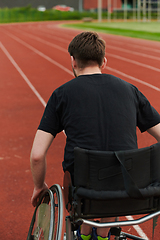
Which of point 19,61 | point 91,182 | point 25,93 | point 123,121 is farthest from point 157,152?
point 19,61

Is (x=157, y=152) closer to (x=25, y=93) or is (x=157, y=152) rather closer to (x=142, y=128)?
(x=142, y=128)

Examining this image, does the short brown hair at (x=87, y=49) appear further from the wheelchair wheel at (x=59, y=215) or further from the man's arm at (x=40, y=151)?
the wheelchair wheel at (x=59, y=215)

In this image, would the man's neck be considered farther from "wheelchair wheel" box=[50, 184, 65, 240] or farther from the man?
"wheelchair wheel" box=[50, 184, 65, 240]

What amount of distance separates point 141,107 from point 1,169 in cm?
277

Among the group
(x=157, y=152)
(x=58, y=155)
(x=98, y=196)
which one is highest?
(x=157, y=152)

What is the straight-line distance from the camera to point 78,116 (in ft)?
6.34

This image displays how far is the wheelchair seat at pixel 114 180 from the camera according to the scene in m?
1.77

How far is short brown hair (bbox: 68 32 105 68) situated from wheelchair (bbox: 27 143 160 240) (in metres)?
0.54

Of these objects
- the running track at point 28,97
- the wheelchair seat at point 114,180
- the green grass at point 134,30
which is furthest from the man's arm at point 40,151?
the green grass at point 134,30

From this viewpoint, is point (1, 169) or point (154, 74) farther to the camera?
point (154, 74)

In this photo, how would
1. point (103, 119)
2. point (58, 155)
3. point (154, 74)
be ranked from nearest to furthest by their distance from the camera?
point (103, 119), point (58, 155), point (154, 74)

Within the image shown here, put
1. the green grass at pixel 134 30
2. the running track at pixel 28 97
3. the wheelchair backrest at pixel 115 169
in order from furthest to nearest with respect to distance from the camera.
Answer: the green grass at pixel 134 30, the running track at pixel 28 97, the wheelchair backrest at pixel 115 169

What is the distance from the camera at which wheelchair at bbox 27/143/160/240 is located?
1.77 meters

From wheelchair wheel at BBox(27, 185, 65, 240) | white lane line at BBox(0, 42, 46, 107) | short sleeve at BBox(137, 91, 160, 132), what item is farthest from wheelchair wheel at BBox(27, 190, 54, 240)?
white lane line at BBox(0, 42, 46, 107)
